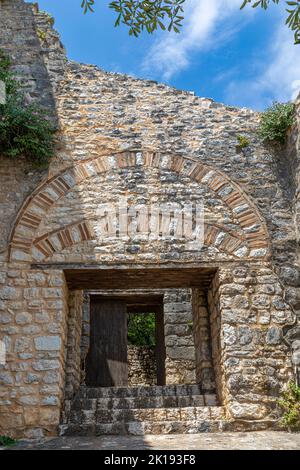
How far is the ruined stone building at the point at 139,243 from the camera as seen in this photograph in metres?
5.45

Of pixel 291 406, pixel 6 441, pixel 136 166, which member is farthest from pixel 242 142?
pixel 6 441

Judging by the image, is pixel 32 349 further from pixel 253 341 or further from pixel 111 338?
pixel 111 338

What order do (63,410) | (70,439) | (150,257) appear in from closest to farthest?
(70,439) < (63,410) < (150,257)

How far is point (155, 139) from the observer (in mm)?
6547

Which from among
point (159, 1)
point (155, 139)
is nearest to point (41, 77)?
point (155, 139)

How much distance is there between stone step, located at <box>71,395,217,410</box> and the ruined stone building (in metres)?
0.01

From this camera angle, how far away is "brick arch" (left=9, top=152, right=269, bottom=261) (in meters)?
5.98

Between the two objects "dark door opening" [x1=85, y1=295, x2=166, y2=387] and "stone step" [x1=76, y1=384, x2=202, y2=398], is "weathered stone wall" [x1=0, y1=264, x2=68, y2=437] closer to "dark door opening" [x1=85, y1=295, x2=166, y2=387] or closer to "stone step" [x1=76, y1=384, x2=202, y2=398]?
"stone step" [x1=76, y1=384, x2=202, y2=398]

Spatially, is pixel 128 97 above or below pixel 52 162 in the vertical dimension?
above

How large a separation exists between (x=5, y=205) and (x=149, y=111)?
2145mm

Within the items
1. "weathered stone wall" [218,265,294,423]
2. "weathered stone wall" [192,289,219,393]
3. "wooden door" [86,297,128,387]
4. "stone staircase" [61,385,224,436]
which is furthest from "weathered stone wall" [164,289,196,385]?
"weathered stone wall" [218,265,294,423]

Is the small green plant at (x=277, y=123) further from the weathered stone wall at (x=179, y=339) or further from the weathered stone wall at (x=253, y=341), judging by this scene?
the weathered stone wall at (x=179, y=339)

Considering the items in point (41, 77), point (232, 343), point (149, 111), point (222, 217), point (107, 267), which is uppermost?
point (41, 77)

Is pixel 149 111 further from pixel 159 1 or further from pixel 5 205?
pixel 159 1
